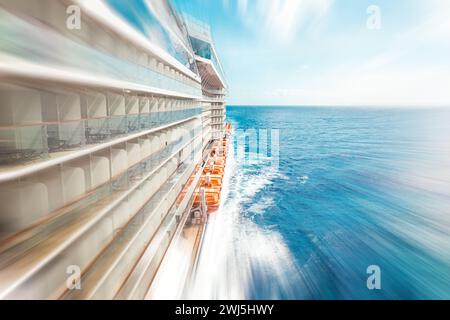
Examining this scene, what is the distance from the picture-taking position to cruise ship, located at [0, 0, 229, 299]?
12.1 feet

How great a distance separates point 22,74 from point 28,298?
3.02 metres

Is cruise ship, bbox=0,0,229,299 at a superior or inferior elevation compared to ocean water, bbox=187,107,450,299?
superior

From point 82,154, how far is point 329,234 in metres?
11.9

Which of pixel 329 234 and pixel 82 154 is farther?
pixel 329 234

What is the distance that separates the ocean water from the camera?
936 centimetres

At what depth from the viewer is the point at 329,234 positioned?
42.5 feet

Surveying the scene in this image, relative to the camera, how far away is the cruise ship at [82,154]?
Answer: 3.69 metres

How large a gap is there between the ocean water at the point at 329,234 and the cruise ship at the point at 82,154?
7.21 ft

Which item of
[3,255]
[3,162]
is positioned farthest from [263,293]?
[3,162]

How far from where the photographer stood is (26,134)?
362 cm

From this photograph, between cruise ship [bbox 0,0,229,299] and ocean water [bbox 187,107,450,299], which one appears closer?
cruise ship [bbox 0,0,229,299]

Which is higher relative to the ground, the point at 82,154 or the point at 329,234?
the point at 82,154

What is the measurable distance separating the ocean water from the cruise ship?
2.20 metres
